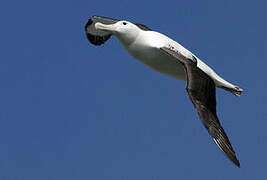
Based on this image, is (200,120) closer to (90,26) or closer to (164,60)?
(164,60)

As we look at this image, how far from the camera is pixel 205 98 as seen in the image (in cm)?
1908

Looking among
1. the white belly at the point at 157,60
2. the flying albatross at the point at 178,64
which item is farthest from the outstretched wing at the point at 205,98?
the white belly at the point at 157,60

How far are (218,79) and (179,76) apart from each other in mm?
1563

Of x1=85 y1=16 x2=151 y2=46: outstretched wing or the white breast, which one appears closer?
the white breast

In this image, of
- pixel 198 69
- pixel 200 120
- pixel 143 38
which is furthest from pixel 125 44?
pixel 200 120

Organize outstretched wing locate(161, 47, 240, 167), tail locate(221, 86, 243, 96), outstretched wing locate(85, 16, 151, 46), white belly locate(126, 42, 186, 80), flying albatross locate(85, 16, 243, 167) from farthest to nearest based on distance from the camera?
outstretched wing locate(85, 16, 151, 46)
tail locate(221, 86, 243, 96)
white belly locate(126, 42, 186, 80)
flying albatross locate(85, 16, 243, 167)
outstretched wing locate(161, 47, 240, 167)

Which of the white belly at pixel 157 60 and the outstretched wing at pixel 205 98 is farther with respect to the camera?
the white belly at pixel 157 60

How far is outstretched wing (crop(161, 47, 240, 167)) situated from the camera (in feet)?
59.2

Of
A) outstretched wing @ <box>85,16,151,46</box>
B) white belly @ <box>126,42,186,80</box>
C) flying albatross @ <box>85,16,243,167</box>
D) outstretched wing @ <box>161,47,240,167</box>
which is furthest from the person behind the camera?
outstretched wing @ <box>85,16,151,46</box>

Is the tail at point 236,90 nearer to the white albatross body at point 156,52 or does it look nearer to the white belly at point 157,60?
the white albatross body at point 156,52

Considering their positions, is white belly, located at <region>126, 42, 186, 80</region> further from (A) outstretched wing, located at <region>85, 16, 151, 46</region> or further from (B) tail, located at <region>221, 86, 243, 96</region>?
(A) outstretched wing, located at <region>85, 16, 151, 46</region>

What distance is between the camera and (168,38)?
67.9 ft

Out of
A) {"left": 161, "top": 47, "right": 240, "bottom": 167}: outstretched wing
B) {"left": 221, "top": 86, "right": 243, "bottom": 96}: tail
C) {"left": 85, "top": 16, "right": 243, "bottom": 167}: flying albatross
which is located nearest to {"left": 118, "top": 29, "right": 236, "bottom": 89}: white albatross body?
{"left": 85, "top": 16, "right": 243, "bottom": 167}: flying albatross

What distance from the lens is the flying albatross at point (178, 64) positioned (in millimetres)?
18625
